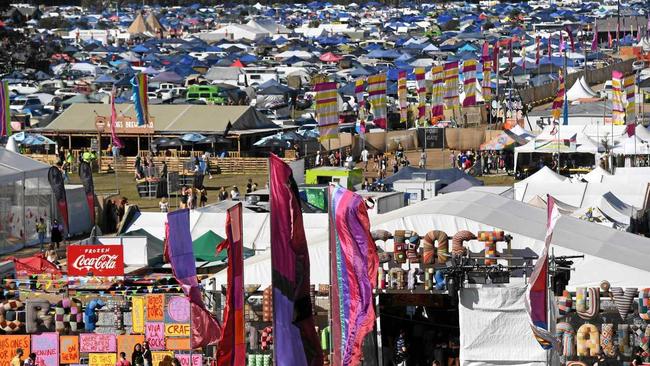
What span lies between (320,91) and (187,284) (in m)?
20.3

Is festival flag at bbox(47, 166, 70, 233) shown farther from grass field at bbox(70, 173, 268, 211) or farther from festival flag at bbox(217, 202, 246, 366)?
festival flag at bbox(217, 202, 246, 366)

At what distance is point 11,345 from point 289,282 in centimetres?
550

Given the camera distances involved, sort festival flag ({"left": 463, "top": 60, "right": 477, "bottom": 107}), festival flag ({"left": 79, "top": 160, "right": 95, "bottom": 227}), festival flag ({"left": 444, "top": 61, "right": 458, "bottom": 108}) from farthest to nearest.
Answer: festival flag ({"left": 463, "top": 60, "right": 477, "bottom": 107})
festival flag ({"left": 444, "top": 61, "right": 458, "bottom": 108})
festival flag ({"left": 79, "top": 160, "right": 95, "bottom": 227})

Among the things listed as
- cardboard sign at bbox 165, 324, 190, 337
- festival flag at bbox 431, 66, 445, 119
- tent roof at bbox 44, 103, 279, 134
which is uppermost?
festival flag at bbox 431, 66, 445, 119

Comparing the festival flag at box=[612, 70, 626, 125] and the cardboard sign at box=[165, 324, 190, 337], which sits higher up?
the festival flag at box=[612, 70, 626, 125]

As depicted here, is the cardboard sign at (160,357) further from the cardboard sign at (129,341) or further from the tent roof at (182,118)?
the tent roof at (182,118)

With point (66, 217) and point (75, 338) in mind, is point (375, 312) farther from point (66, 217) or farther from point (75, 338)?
point (66, 217)

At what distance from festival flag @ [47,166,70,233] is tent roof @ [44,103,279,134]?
595 inches

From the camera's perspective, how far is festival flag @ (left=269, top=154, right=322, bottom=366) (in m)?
15.2

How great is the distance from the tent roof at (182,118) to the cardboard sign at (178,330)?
86.1 feet

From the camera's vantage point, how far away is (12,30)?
64.7 metres

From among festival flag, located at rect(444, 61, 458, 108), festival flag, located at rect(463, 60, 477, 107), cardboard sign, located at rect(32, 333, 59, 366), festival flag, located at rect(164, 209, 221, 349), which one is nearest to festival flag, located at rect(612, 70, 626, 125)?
festival flag, located at rect(444, 61, 458, 108)

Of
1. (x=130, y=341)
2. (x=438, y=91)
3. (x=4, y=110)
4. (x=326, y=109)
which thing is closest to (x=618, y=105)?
(x=438, y=91)

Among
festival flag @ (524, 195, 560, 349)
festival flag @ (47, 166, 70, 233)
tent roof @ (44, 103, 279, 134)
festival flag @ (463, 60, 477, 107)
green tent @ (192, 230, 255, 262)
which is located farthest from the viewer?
festival flag @ (463, 60, 477, 107)
